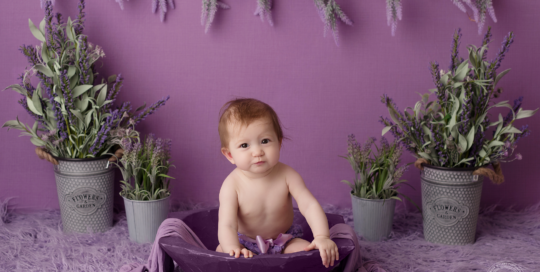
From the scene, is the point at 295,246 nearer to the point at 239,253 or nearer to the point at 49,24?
the point at 239,253

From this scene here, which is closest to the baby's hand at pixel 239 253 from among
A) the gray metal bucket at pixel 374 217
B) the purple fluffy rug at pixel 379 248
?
the purple fluffy rug at pixel 379 248

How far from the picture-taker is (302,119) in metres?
2.20

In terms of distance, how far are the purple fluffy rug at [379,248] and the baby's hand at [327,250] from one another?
459 millimetres

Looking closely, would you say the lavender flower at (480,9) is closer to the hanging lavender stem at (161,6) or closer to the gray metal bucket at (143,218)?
the hanging lavender stem at (161,6)

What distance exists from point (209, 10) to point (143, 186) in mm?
861

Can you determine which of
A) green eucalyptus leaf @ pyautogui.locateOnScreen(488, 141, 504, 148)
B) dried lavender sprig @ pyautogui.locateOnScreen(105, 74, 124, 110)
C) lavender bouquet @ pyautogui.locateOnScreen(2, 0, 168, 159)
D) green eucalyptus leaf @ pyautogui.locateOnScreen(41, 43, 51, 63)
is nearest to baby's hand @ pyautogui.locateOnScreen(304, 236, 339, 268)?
green eucalyptus leaf @ pyautogui.locateOnScreen(488, 141, 504, 148)

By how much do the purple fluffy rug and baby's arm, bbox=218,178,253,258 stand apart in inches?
19.2

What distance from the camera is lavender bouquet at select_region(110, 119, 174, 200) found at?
1.89 metres

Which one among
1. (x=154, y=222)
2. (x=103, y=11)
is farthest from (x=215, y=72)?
(x=154, y=222)

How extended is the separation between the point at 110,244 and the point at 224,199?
0.70m

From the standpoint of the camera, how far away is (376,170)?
1.94m

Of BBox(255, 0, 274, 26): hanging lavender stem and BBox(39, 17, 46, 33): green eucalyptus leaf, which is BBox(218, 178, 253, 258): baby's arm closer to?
BBox(255, 0, 274, 26): hanging lavender stem

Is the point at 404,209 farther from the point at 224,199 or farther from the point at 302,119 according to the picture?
the point at 224,199

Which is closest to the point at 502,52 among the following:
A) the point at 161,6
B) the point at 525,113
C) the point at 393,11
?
the point at 525,113
